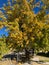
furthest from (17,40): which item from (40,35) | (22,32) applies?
(40,35)

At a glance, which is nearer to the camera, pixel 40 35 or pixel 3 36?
pixel 40 35

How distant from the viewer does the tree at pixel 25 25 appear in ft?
89.2

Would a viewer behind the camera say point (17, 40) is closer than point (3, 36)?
Yes

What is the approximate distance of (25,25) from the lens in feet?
91.4

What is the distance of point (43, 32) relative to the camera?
92.0 ft

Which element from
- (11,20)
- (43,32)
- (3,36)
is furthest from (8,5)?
(43,32)

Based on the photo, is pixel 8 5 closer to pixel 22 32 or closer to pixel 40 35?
pixel 22 32

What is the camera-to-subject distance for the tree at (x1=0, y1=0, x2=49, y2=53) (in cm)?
2718

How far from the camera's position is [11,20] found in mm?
29453

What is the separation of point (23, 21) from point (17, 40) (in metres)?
3.42

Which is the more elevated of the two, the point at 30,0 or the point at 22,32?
the point at 30,0

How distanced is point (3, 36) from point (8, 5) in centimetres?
510

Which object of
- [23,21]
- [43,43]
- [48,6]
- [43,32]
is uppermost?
[48,6]

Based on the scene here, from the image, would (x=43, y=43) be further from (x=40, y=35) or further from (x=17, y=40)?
(x=17, y=40)
